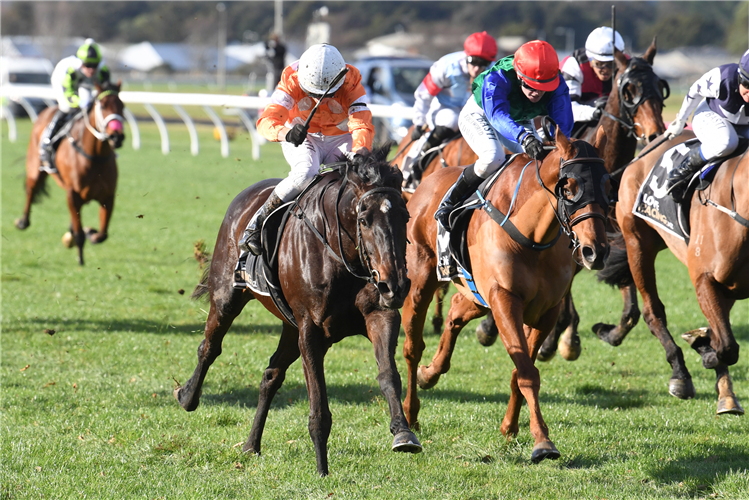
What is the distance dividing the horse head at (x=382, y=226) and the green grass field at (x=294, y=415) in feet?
3.46

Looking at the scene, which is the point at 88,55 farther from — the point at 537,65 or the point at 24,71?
the point at 24,71

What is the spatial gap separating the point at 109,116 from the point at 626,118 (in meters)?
6.27

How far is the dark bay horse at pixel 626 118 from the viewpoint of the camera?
243 inches

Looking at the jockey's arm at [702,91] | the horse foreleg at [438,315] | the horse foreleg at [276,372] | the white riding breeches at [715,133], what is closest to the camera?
the horse foreleg at [276,372]

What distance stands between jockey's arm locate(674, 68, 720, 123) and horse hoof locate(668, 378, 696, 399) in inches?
70.7

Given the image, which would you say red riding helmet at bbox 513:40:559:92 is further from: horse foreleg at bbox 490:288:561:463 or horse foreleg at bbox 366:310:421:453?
horse foreleg at bbox 366:310:421:453

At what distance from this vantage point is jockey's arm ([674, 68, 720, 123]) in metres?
5.64

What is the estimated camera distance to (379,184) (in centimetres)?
390

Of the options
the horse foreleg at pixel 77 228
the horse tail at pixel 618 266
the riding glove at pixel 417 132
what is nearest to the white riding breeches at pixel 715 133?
the horse tail at pixel 618 266

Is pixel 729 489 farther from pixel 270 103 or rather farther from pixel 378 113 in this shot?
pixel 378 113

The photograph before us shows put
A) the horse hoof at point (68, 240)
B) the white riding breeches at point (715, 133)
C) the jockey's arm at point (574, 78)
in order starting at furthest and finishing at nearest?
the horse hoof at point (68, 240)
the jockey's arm at point (574, 78)
the white riding breeches at point (715, 133)

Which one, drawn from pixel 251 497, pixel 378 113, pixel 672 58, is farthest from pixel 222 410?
pixel 672 58

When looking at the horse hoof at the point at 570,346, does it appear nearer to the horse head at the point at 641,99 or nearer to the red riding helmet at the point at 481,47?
the horse head at the point at 641,99

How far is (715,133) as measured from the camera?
18.0 feet
